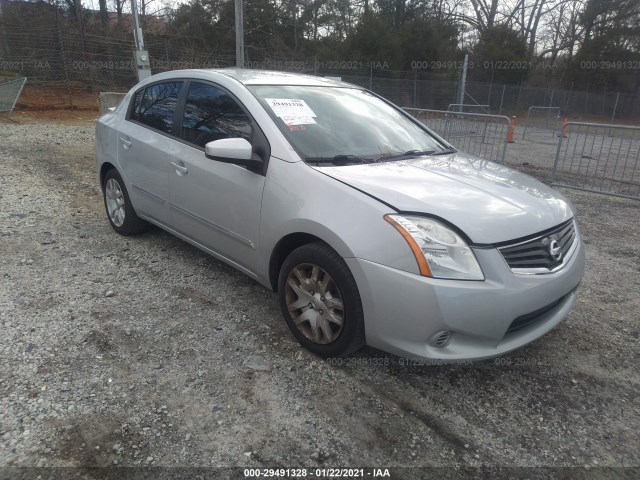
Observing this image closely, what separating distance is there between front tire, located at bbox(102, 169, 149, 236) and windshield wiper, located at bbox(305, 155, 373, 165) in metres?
2.39

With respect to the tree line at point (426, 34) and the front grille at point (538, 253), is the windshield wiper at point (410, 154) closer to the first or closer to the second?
the front grille at point (538, 253)

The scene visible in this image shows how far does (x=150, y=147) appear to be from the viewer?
397cm

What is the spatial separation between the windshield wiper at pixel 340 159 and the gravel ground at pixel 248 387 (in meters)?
1.19

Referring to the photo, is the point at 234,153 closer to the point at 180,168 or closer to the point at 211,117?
the point at 211,117

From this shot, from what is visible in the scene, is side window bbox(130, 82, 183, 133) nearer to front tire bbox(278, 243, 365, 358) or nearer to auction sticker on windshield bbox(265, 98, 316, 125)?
auction sticker on windshield bbox(265, 98, 316, 125)

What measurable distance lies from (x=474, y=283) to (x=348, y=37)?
28.4 m

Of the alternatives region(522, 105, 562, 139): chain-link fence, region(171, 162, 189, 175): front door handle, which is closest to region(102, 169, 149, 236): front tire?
region(171, 162, 189, 175): front door handle

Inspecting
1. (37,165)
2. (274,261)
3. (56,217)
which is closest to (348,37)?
(37,165)

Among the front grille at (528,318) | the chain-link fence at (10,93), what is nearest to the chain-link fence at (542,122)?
the chain-link fence at (10,93)

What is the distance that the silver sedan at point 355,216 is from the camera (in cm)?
236

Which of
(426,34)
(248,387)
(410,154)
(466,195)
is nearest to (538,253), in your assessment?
(466,195)

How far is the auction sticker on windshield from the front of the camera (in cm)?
317

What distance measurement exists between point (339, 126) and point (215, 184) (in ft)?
3.24

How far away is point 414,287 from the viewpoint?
231cm
